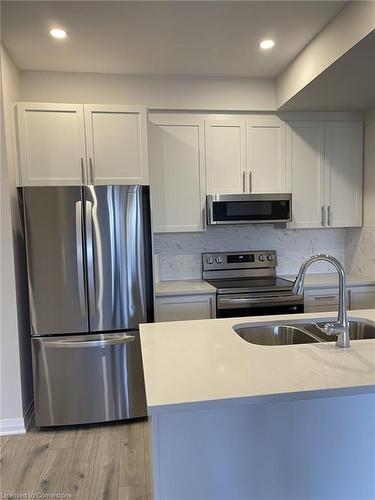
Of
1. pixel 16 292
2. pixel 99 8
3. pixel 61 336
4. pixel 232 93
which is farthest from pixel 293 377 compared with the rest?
pixel 232 93

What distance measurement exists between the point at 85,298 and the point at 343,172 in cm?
256

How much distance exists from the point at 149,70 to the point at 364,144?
207cm

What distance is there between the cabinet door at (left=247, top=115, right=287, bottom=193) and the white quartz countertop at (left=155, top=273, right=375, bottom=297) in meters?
0.90

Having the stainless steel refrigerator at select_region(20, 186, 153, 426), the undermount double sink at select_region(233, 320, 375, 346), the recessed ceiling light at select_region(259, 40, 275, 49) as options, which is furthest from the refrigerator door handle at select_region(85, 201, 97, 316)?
the recessed ceiling light at select_region(259, 40, 275, 49)

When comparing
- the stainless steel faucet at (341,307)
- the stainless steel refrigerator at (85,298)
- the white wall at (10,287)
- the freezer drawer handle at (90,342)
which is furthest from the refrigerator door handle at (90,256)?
the stainless steel faucet at (341,307)

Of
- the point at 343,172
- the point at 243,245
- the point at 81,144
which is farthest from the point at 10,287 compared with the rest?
the point at 343,172

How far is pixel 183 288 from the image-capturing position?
9.32ft

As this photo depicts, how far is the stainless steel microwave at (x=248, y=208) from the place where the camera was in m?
2.92

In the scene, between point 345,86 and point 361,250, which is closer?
point 345,86

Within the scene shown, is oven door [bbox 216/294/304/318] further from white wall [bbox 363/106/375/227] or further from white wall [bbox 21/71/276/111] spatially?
white wall [bbox 21/71/276/111]

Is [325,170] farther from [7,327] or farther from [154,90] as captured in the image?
[7,327]

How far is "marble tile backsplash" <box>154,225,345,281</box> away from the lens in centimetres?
328

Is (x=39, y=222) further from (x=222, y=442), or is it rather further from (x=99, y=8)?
(x=222, y=442)

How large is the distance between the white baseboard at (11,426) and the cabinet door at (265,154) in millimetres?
2590
